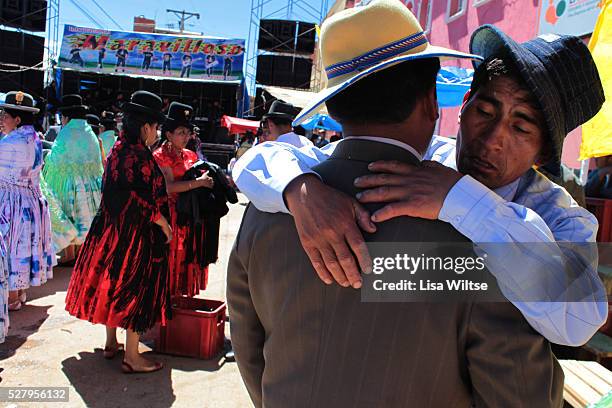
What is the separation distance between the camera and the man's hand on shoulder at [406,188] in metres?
1.00

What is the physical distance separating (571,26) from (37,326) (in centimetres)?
747

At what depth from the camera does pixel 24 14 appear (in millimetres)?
21156

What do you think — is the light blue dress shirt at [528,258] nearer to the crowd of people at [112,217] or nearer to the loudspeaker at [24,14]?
the crowd of people at [112,217]

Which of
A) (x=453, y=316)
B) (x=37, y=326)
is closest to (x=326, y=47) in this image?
(x=453, y=316)

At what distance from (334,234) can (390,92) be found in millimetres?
351

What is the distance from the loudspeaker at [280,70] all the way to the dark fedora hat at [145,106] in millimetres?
19569

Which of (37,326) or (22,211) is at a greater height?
(22,211)

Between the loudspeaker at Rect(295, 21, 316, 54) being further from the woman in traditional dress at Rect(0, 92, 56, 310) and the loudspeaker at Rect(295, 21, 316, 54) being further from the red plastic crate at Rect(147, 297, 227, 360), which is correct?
the red plastic crate at Rect(147, 297, 227, 360)

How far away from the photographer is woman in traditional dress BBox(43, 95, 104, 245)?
6176mm

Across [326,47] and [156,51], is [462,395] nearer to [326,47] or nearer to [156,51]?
[326,47]

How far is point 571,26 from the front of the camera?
22.1ft

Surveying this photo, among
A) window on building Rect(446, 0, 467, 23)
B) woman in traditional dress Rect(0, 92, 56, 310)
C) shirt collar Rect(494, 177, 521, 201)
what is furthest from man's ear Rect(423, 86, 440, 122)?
window on building Rect(446, 0, 467, 23)

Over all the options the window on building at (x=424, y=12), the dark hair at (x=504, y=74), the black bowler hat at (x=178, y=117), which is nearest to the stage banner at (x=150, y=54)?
the window on building at (x=424, y=12)

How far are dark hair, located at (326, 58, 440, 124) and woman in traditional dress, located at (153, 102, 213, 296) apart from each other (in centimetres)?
331
